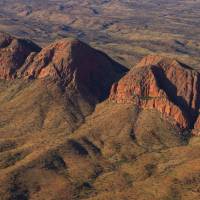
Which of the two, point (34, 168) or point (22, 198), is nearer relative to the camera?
point (22, 198)

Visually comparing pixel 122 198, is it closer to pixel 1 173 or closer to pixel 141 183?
pixel 141 183

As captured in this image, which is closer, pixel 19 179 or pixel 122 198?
pixel 122 198

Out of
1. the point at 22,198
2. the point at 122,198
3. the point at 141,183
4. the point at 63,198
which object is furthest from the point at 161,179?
the point at 22,198

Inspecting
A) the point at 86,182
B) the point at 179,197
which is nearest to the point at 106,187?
the point at 86,182

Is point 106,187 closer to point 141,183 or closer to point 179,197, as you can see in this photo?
point 141,183

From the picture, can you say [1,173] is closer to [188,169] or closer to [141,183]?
[141,183]

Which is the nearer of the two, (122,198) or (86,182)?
(122,198)

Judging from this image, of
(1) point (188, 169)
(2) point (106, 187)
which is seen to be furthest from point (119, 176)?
(1) point (188, 169)
